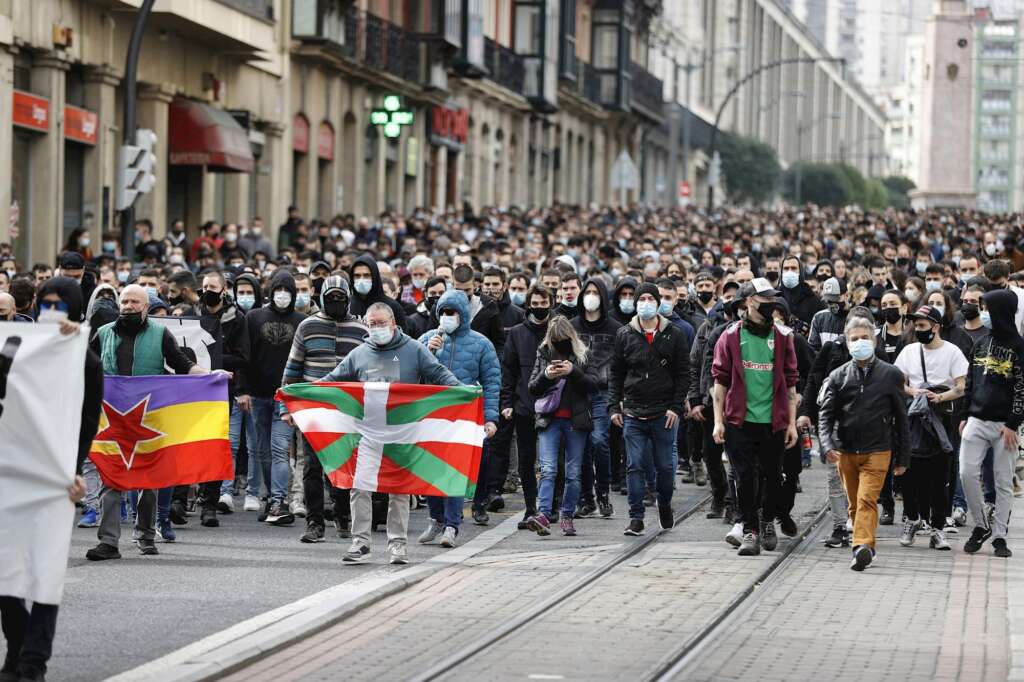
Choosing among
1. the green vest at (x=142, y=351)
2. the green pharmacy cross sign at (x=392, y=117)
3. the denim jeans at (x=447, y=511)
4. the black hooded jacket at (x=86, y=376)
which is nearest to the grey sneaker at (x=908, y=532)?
the denim jeans at (x=447, y=511)

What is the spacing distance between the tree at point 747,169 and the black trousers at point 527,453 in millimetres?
89488

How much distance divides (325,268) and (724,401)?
571 centimetres

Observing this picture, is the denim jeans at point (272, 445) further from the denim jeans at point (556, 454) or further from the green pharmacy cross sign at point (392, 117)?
the green pharmacy cross sign at point (392, 117)

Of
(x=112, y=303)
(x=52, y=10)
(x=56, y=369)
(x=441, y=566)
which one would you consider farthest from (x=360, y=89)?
(x=56, y=369)

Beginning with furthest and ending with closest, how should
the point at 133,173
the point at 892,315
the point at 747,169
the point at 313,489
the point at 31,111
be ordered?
1. the point at 747,169
2. the point at 31,111
3. the point at 133,173
4. the point at 892,315
5. the point at 313,489

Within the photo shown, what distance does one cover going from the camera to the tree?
104938 millimetres

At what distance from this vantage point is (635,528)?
1502 centimetres

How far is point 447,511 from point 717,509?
277 centimetres

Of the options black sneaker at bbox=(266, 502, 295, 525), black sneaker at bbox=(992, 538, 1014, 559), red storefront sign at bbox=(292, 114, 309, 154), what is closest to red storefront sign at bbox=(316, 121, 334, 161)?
red storefront sign at bbox=(292, 114, 309, 154)

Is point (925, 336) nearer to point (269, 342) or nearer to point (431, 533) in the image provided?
point (431, 533)

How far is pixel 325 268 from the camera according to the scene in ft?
62.5

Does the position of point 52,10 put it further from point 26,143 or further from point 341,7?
point 341,7

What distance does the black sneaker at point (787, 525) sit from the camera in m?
14.9

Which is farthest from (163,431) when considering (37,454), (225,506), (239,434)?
(37,454)
